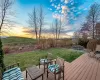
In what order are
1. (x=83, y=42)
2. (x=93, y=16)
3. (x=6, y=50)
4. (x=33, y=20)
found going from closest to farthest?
(x=6, y=50) → (x=33, y=20) → (x=83, y=42) → (x=93, y=16)

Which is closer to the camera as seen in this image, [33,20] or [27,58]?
[27,58]

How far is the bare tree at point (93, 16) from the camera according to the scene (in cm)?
1262

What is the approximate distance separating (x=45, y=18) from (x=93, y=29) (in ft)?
23.0

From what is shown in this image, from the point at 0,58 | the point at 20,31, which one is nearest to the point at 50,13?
the point at 20,31

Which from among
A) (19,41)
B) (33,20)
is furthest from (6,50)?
(33,20)

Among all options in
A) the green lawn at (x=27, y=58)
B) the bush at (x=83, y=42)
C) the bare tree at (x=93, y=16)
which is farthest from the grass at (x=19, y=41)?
the bare tree at (x=93, y=16)

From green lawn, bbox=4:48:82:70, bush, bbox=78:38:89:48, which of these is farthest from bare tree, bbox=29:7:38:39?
bush, bbox=78:38:89:48

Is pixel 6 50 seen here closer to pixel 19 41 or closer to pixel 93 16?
pixel 19 41

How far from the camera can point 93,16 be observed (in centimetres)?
1337

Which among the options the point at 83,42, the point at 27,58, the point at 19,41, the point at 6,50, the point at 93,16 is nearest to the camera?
the point at 27,58

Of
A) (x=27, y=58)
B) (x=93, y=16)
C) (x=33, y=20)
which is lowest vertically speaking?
(x=27, y=58)

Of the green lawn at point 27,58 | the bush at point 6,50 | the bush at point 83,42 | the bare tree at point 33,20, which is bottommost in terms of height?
the green lawn at point 27,58

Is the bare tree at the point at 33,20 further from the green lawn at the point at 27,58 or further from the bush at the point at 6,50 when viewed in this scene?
the green lawn at the point at 27,58

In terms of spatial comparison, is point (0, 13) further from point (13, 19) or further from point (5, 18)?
point (13, 19)
